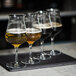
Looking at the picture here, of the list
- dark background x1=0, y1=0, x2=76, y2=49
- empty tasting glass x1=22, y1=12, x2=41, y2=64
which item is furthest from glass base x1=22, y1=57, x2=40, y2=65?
dark background x1=0, y1=0, x2=76, y2=49

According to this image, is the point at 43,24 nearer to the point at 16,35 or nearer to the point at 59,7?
the point at 16,35

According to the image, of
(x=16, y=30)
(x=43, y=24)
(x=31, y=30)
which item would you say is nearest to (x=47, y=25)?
(x=43, y=24)

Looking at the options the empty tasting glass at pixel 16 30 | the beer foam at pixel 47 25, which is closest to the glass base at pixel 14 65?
the empty tasting glass at pixel 16 30

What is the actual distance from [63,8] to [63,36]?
449mm

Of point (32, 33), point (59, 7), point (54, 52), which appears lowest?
point (59, 7)

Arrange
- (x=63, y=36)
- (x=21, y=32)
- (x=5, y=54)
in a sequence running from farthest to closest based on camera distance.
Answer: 1. (x=63, y=36)
2. (x=5, y=54)
3. (x=21, y=32)

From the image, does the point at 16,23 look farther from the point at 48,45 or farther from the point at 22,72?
the point at 48,45

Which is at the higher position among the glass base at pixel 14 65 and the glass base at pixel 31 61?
the glass base at pixel 14 65

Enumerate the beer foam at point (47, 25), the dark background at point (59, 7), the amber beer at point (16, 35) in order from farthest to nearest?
the dark background at point (59, 7), the beer foam at point (47, 25), the amber beer at point (16, 35)

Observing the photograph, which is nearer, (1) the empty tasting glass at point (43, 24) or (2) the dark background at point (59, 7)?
(1) the empty tasting glass at point (43, 24)

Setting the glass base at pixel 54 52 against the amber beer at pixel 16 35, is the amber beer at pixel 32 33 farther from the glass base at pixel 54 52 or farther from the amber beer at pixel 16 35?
the glass base at pixel 54 52

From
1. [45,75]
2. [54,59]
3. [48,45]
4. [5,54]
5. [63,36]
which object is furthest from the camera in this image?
[63,36]

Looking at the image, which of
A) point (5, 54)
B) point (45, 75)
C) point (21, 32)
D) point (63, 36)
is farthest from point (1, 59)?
point (63, 36)

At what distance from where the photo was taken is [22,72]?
133 cm
